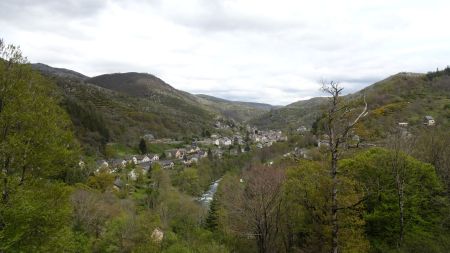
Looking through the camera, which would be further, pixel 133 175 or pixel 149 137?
pixel 149 137

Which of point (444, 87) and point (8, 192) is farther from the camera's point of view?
point (444, 87)

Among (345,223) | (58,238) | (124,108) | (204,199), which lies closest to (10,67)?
(58,238)

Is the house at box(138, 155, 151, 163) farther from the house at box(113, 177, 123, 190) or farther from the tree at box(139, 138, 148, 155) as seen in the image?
the house at box(113, 177, 123, 190)

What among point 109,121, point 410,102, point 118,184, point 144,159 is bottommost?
point 118,184

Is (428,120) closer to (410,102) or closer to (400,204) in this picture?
(410,102)

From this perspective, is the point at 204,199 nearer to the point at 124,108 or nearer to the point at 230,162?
the point at 230,162

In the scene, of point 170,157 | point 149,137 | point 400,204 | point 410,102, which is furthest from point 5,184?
point 149,137

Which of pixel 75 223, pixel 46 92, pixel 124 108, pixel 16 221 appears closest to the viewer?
pixel 16 221

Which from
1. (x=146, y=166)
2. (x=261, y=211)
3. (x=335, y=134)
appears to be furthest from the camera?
(x=146, y=166)
